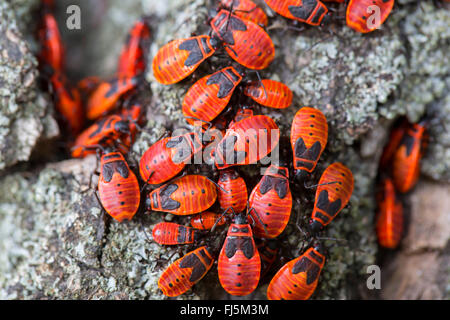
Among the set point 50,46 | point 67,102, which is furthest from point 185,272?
point 50,46

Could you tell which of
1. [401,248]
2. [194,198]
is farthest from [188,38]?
[401,248]

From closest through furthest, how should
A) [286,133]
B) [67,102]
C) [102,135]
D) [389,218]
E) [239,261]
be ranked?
[239,261]
[286,133]
[102,135]
[389,218]
[67,102]

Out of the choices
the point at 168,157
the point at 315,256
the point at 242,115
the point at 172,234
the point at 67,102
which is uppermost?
the point at 67,102

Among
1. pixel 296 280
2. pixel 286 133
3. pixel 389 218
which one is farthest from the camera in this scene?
pixel 389 218

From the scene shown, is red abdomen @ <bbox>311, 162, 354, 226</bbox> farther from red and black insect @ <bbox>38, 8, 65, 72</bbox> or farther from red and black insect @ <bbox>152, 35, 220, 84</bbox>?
red and black insect @ <bbox>38, 8, 65, 72</bbox>

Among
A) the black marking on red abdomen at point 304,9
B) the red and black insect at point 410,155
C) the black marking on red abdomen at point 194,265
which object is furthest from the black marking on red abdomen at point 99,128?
the red and black insect at point 410,155

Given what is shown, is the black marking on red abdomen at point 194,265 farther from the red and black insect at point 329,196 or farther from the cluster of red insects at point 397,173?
the cluster of red insects at point 397,173

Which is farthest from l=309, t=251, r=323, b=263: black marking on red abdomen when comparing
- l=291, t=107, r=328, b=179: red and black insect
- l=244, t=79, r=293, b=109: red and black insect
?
l=244, t=79, r=293, b=109: red and black insect

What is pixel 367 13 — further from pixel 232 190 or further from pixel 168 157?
pixel 168 157
